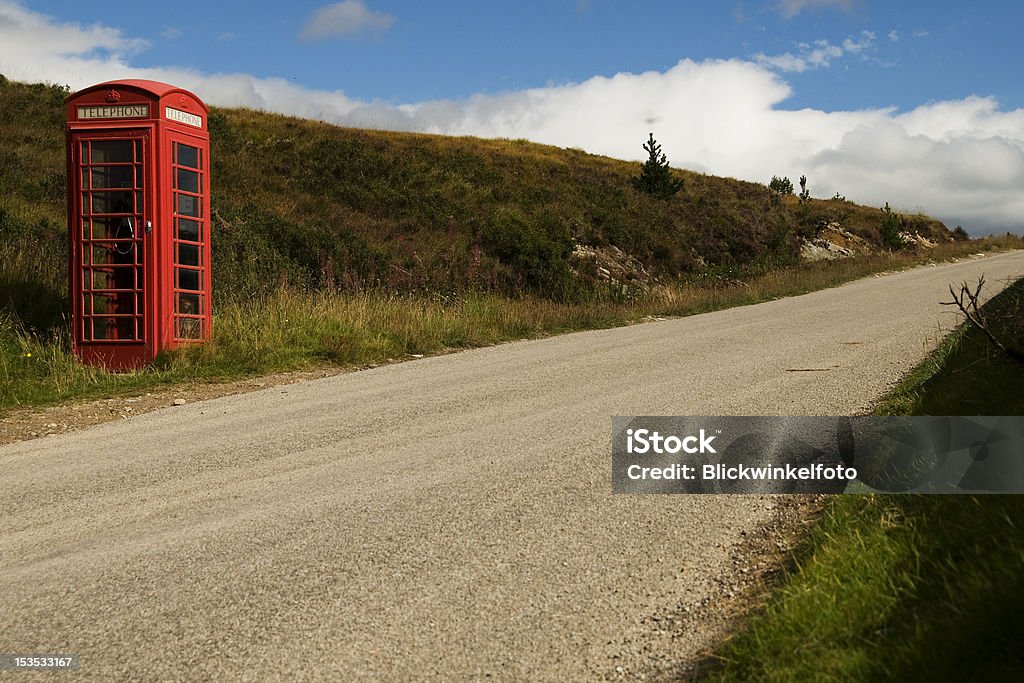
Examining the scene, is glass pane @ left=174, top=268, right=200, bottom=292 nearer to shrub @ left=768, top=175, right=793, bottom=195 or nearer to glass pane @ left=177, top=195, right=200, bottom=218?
glass pane @ left=177, top=195, right=200, bottom=218

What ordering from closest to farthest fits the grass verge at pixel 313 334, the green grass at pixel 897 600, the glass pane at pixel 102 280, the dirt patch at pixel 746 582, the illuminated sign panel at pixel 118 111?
the green grass at pixel 897 600, the dirt patch at pixel 746 582, the grass verge at pixel 313 334, the illuminated sign panel at pixel 118 111, the glass pane at pixel 102 280

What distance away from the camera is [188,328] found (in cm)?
1054

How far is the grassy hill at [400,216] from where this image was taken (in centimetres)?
1594

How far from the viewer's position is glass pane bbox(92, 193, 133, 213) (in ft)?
33.3

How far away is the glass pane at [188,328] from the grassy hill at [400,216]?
2023 millimetres

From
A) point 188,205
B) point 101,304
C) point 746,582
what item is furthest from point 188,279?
point 746,582

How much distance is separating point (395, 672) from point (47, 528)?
2803mm

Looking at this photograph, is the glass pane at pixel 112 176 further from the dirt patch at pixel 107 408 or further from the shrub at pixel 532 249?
the shrub at pixel 532 249

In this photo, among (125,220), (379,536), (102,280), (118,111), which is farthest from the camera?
(102,280)

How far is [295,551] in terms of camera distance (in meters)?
4.42

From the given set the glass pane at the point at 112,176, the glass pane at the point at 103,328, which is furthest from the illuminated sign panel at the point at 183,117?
the glass pane at the point at 103,328

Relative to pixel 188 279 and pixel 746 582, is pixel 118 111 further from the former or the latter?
pixel 746 582

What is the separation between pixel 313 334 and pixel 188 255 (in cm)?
186

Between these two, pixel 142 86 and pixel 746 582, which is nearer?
pixel 746 582
